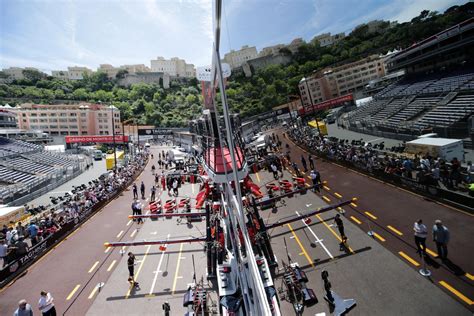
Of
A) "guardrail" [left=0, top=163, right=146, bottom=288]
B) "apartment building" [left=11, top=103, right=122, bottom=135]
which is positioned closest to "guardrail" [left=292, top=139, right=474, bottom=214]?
"guardrail" [left=0, top=163, right=146, bottom=288]

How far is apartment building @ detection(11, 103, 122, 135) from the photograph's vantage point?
292 ft

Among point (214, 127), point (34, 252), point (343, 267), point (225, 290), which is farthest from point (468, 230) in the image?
point (34, 252)

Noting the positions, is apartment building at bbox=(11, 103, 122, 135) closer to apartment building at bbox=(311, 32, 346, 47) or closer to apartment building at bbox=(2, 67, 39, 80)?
apartment building at bbox=(2, 67, 39, 80)

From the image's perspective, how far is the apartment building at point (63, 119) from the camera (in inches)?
3509

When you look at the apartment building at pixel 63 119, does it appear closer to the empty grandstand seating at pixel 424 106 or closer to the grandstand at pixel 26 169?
the grandstand at pixel 26 169

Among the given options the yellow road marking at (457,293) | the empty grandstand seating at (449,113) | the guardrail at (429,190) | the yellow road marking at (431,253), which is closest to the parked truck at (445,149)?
the guardrail at (429,190)

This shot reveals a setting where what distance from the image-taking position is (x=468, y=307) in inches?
324

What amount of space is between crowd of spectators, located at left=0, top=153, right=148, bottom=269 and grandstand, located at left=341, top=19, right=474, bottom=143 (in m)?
34.0

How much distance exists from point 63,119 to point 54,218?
85782 millimetres

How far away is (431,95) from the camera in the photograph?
38344mm

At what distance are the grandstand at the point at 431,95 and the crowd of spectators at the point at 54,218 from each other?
112ft

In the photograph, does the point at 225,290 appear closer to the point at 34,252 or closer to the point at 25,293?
the point at 25,293

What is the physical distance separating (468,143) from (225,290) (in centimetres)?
2618

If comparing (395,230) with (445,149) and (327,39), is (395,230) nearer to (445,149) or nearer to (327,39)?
(445,149)
